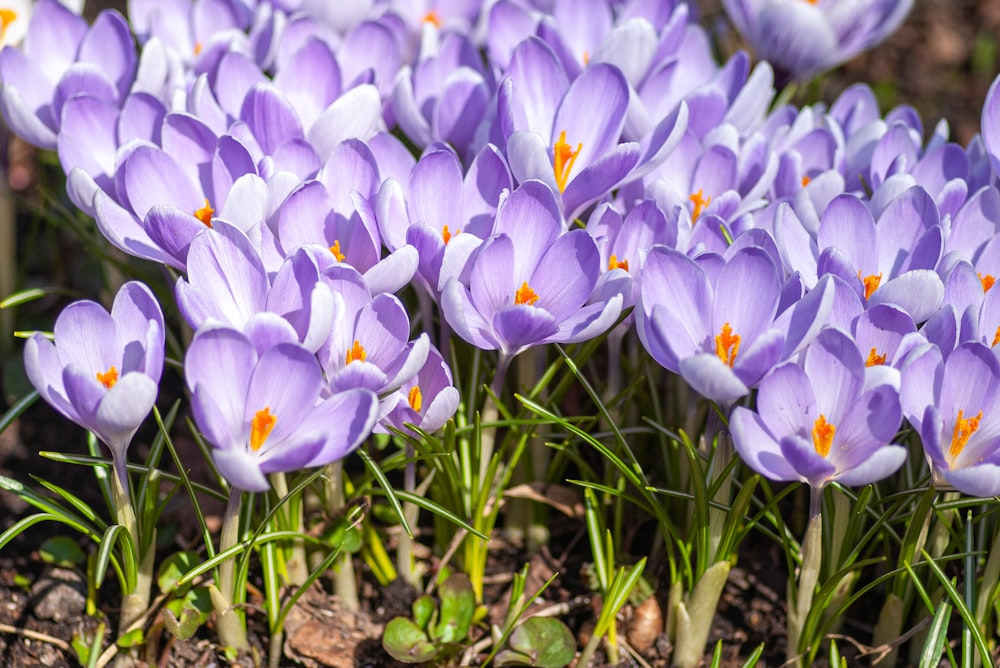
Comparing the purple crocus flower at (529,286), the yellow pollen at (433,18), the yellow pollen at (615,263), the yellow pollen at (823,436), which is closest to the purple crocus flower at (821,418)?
the yellow pollen at (823,436)

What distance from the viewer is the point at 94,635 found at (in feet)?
5.40

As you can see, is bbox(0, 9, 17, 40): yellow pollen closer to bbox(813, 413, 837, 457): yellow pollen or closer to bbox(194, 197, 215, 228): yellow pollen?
bbox(194, 197, 215, 228): yellow pollen

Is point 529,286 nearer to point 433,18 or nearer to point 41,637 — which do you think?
point 41,637

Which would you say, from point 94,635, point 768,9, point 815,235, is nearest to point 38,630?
point 94,635

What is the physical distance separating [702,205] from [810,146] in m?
0.27

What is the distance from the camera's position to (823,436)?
4.36 feet

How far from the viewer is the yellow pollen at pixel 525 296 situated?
1.47 meters

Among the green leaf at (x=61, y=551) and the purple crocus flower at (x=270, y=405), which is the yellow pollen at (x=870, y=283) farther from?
the green leaf at (x=61, y=551)

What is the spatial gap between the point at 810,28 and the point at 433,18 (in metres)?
0.81

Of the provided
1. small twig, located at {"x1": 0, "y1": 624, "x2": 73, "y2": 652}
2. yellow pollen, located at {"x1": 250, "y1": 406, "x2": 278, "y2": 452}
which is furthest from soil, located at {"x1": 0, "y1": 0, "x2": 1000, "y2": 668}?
yellow pollen, located at {"x1": 250, "y1": 406, "x2": 278, "y2": 452}

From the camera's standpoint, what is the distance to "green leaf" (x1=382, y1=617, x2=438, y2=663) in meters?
1.61

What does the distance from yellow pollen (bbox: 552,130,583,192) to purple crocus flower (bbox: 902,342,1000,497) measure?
593 mm

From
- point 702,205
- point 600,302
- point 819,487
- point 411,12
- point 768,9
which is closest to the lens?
point 819,487

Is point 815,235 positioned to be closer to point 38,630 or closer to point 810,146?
point 810,146
